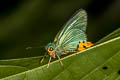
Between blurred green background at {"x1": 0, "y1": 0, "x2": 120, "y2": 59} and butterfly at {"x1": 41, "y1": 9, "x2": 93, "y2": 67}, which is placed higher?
blurred green background at {"x1": 0, "y1": 0, "x2": 120, "y2": 59}

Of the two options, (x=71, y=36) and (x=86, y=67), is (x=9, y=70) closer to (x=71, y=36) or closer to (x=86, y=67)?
(x=86, y=67)

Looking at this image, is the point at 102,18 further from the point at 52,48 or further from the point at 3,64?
the point at 3,64

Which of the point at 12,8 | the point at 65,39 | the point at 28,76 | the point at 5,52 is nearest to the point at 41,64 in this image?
the point at 28,76

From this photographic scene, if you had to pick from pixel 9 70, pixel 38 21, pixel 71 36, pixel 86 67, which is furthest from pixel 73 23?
pixel 38 21

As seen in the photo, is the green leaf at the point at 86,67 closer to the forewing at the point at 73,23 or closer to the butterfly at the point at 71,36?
the butterfly at the point at 71,36

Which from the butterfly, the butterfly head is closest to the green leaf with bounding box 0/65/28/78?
the butterfly head

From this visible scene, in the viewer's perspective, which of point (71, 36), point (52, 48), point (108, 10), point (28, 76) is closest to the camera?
point (28, 76)

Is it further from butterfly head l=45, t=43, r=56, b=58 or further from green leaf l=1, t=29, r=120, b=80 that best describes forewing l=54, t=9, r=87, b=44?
green leaf l=1, t=29, r=120, b=80
